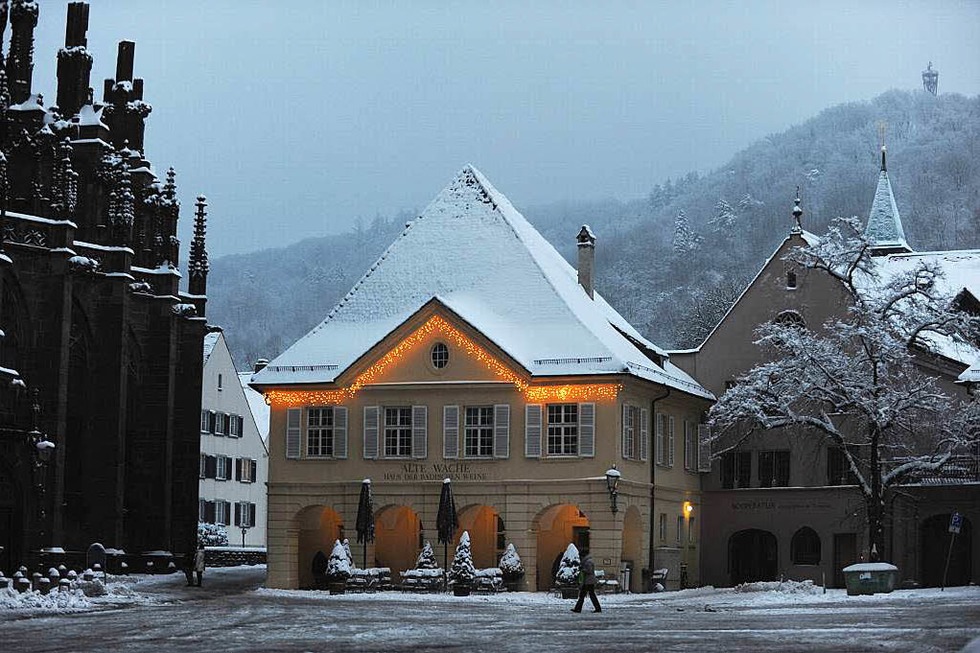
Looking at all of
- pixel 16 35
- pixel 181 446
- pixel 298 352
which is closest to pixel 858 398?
pixel 298 352

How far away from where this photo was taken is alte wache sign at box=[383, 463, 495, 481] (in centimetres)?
6006

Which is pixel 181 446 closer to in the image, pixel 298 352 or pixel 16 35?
pixel 298 352

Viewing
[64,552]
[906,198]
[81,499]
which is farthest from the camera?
[906,198]

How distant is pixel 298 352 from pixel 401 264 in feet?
16.6

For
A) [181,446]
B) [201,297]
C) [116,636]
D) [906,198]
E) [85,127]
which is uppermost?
[906,198]

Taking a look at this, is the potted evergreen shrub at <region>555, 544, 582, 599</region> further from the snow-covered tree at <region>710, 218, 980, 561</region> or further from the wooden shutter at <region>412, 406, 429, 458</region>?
the snow-covered tree at <region>710, 218, 980, 561</region>

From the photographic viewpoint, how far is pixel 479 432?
60406 mm

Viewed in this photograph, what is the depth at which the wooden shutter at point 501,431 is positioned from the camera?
59.9 meters

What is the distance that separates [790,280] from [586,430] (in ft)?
40.1

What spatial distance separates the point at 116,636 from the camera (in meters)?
32.6

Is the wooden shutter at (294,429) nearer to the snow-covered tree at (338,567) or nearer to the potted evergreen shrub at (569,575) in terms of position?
the snow-covered tree at (338,567)

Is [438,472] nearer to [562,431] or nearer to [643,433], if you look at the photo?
[562,431]

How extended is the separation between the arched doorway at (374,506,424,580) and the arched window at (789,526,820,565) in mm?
14048

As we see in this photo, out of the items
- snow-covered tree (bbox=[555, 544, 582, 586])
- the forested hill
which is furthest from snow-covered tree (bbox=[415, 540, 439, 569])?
the forested hill
